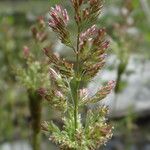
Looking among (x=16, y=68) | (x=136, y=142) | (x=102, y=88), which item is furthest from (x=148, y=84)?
(x=102, y=88)

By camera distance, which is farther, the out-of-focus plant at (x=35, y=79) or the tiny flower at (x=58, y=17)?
the out-of-focus plant at (x=35, y=79)

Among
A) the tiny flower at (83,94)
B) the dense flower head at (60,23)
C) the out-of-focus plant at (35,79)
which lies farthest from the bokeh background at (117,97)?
the dense flower head at (60,23)

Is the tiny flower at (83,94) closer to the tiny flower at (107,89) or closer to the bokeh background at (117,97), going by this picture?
the tiny flower at (107,89)

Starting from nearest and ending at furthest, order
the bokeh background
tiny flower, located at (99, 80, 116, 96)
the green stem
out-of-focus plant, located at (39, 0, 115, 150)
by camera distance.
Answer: out-of-focus plant, located at (39, 0, 115, 150) → tiny flower, located at (99, 80, 116, 96) → the green stem → the bokeh background

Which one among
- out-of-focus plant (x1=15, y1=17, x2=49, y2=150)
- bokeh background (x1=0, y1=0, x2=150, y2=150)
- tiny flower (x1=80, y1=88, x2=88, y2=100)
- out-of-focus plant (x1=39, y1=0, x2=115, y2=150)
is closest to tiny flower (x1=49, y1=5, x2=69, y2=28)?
out-of-focus plant (x1=39, y1=0, x2=115, y2=150)

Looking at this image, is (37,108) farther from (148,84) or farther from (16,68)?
(148,84)

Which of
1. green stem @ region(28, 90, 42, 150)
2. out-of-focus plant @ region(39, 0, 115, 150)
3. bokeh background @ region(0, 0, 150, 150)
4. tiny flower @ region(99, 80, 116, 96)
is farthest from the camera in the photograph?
bokeh background @ region(0, 0, 150, 150)

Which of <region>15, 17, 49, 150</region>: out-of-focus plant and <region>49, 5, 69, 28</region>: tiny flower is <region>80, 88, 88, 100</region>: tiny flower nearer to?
<region>49, 5, 69, 28</region>: tiny flower

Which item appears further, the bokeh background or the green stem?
the bokeh background

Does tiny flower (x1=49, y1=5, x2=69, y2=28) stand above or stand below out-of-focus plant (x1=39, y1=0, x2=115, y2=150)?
above
